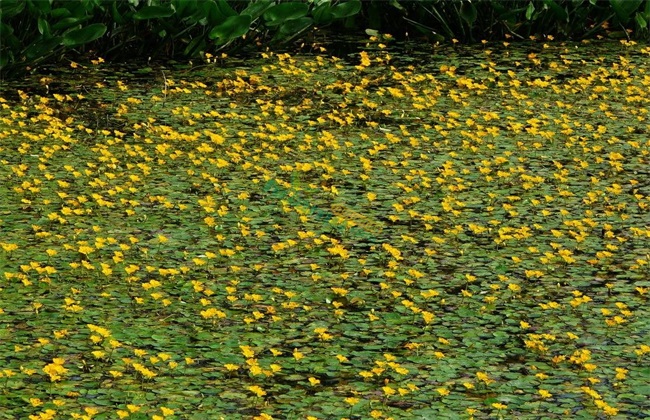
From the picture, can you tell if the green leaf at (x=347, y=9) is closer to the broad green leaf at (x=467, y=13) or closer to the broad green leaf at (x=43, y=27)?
the broad green leaf at (x=467, y=13)

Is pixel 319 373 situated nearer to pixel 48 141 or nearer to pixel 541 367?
pixel 541 367

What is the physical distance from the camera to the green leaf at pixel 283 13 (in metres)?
8.19

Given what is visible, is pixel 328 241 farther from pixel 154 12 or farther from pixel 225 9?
pixel 225 9

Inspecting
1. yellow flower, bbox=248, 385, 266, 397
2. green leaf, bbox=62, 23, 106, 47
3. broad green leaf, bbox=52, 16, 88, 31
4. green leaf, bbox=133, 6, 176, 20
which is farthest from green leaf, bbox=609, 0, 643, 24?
yellow flower, bbox=248, 385, 266, 397

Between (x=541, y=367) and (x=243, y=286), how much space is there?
3.93 ft

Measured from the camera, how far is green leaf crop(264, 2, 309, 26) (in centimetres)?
819

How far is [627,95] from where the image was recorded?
7.50m

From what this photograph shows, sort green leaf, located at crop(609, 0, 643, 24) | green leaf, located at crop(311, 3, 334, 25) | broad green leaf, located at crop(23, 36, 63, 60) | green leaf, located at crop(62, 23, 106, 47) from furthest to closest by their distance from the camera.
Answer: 1. green leaf, located at crop(609, 0, 643, 24)
2. green leaf, located at crop(311, 3, 334, 25)
3. green leaf, located at crop(62, 23, 106, 47)
4. broad green leaf, located at crop(23, 36, 63, 60)

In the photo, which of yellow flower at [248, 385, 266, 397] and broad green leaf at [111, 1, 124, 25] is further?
broad green leaf at [111, 1, 124, 25]

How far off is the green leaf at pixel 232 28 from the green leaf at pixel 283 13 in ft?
0.97

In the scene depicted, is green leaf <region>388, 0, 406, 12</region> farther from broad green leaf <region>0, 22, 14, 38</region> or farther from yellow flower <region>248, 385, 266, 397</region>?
yellow flower <region>248, 385, 266, 397</region>

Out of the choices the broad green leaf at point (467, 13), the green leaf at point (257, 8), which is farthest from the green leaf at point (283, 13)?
the broad green leaf at point (467, 13)

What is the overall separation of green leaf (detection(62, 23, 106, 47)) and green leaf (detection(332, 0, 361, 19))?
A: 1.74 meters

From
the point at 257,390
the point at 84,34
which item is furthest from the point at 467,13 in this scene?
the point at 257,390
